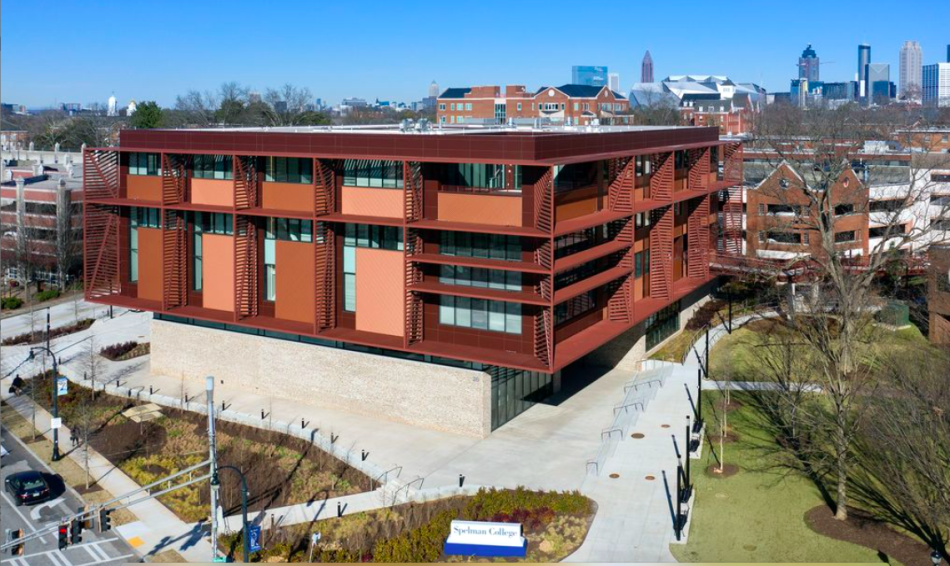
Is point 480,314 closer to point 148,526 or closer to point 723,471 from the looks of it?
point 723,471

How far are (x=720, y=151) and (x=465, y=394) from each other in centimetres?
3143

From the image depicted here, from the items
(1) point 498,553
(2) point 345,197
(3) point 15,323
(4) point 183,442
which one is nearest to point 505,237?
(2) point 345,197

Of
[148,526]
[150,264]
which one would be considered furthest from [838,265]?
[150,264]

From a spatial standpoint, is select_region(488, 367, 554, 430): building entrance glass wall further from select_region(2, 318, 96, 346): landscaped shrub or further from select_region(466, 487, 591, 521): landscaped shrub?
→ select_region(2, 318, 96, 346): landscaped shrub

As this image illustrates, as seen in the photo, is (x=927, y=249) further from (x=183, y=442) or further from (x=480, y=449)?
(x=183, y=442)

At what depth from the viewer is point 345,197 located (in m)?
42.9

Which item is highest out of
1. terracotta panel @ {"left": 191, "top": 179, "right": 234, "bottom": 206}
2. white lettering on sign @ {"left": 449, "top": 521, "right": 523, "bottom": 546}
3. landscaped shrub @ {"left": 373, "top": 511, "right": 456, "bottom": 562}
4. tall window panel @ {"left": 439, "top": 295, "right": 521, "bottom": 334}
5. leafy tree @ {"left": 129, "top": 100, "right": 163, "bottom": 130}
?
leafy tree @ {"left": 129, "top": 100, "right": 163, "bottom": 130}

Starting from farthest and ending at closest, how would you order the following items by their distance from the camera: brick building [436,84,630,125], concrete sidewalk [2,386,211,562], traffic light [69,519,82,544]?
brick building [436,84,630,125] < concrete sidewalk [2,386,211,562] < traffic light [69,519,82,544]

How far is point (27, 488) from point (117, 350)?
1964 cm

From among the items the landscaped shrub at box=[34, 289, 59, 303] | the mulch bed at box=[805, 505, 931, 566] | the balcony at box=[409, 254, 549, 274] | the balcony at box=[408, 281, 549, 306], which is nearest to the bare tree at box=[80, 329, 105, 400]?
the landscaped shrub at box=[34, 289, 59, 303]

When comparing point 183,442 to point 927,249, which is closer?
point 183,442

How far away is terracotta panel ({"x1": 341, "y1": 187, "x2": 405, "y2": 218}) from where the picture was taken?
41156 mm

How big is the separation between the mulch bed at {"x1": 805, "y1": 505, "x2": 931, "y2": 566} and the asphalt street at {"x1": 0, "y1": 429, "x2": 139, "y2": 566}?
23.3 m

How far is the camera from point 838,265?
161 feet
